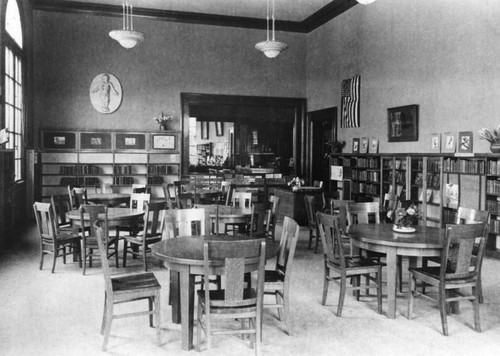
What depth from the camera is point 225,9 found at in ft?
41.0

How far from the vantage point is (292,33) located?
13836 mm

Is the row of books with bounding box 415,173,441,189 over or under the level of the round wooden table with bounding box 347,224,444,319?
over

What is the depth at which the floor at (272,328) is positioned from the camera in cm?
381

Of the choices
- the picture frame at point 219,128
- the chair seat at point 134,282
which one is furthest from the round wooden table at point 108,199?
the picture frame at point 219,128

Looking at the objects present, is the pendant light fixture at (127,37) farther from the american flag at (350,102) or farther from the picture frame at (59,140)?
the american flag at (350,102)

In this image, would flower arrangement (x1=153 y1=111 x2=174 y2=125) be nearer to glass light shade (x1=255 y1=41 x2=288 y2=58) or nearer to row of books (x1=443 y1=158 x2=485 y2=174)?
glass light shade (x1=255 y1=41 x2=288 y2=58)

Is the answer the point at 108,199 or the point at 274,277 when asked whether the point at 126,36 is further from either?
the point at 274,277

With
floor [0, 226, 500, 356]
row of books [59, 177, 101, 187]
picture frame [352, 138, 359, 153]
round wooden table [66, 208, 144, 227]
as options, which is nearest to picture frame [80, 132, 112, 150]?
row of books [59, 177, 101, 187]

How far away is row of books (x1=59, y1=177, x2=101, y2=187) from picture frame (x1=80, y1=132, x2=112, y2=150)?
0.78 metres

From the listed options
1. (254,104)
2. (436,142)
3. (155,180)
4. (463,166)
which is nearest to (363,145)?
(436,142)

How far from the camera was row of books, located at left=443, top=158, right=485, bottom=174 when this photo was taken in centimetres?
757

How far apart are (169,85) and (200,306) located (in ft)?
32.6

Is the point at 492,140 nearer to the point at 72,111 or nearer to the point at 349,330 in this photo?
the point at 349,330

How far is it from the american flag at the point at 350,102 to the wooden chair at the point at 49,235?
23.8 ft
